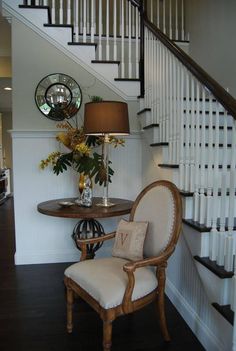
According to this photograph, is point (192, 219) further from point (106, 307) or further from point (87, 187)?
point (87, 187)

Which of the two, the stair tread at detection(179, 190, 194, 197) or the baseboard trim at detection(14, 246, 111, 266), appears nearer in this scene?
Answer: the stair tread at detection(179, 190, 194, 197)

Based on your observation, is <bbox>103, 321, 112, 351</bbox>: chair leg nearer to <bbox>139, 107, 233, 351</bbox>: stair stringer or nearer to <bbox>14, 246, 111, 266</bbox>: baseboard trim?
<bbox>139, 107, 233, 351</bbox>: stair stringer

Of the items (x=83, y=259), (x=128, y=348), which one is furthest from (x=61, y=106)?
(x=128, y=348)

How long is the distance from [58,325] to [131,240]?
0.79 m

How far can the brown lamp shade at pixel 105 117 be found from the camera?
7.78 ft

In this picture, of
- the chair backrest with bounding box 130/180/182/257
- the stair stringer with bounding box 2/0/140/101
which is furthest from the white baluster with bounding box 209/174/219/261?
the stair stringer with bounding box 2/0/140/101

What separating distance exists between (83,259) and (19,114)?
5.71 ft

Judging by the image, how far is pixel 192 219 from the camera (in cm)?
199

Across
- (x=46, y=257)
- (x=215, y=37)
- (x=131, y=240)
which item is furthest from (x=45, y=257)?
(x=215, y=37)

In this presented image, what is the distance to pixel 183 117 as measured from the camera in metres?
2.12

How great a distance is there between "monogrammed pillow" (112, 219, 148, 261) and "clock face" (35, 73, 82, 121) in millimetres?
1578

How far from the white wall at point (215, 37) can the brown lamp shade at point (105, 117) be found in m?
1.40

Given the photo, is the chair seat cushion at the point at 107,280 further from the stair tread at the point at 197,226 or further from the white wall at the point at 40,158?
the white wall at the point at 40,158

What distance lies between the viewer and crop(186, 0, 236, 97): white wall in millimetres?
3150
